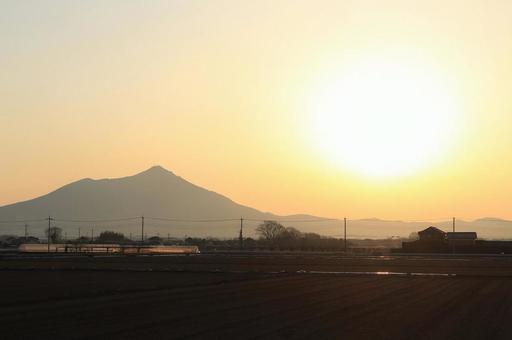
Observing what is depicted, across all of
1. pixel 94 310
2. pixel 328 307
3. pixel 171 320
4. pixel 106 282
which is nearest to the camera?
pixel 171 320

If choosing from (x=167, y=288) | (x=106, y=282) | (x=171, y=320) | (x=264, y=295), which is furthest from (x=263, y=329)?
(x=106, y=282)

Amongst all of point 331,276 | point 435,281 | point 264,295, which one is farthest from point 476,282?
point 264,295

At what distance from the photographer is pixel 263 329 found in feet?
67.4

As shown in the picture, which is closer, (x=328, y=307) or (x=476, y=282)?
(x=328, y=307)

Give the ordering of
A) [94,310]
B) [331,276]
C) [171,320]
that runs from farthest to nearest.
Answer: [331,276]
[94,310]
[171,320]

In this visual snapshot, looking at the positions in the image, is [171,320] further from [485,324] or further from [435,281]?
[435,281]

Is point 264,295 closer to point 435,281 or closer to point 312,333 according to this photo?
point 312,333

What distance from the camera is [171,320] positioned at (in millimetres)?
22250

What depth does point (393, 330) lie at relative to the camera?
2062 centimetres

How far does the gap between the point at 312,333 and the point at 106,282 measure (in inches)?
805

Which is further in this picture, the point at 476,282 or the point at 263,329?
the point at 476,282

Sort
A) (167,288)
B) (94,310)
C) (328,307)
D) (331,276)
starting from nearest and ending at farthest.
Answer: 1. (94,310)
2. (328,307)
3. (167,288)
4. (331,276)

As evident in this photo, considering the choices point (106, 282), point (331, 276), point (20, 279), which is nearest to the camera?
point (106, 282)

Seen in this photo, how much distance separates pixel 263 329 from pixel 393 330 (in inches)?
144
